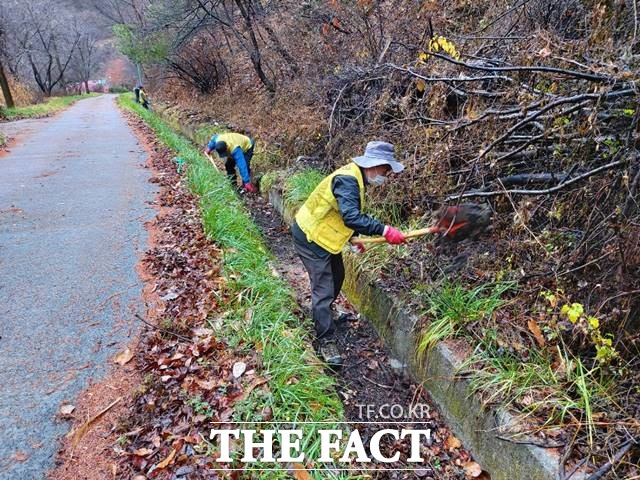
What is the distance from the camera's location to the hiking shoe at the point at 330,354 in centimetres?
406

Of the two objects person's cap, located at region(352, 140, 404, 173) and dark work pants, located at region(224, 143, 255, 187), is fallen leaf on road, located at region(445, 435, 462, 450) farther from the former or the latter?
dark work pants, located at region(224, 143, 255, 187)

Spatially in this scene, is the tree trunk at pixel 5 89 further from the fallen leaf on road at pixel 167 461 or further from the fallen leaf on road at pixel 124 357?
the fallen leaf on road at pixel 167 461

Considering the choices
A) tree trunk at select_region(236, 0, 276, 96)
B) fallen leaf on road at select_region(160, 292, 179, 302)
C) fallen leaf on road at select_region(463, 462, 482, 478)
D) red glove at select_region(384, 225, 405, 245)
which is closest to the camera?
fallen leaf on road at select_region(463, 462, 482, 478)

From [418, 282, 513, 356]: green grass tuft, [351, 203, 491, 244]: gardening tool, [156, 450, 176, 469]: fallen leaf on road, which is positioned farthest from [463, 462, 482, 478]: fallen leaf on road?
[156, 450, 176, 469]: fallen leaf on road

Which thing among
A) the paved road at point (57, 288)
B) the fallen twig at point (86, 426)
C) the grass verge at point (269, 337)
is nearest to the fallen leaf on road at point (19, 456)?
the paved road at point (57, 288)

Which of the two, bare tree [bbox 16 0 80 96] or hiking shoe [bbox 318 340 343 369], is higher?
bare tree [bbox 16 0 80 96]

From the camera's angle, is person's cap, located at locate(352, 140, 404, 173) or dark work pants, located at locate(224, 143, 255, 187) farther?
dark work pants, located at locate(224, 143, 255, 187)

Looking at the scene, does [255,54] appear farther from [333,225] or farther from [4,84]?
[4,84]

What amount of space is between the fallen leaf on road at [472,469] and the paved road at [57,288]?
110 inches

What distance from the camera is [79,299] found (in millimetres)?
4258

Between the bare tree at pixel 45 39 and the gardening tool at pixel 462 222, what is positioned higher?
the bare tree at pixel 45 39

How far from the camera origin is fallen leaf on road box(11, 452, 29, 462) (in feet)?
8.29

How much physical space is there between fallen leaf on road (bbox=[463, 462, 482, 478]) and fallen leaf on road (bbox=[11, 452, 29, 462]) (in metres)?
2.93

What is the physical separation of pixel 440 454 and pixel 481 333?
100cm
